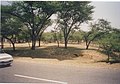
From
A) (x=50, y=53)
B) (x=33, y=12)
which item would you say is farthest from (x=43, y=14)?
(x=50, y=53)

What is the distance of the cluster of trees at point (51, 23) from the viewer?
5.52 metres

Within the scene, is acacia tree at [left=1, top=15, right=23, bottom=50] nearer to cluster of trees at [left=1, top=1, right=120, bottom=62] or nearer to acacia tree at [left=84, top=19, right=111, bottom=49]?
cluster of trees at [left=1, top=1, right=120, bottom=62]

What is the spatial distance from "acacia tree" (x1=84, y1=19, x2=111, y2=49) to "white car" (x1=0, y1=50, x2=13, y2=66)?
1831 mm

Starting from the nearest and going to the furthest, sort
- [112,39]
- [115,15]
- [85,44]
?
[115,15]
[112,39]
[85,44]

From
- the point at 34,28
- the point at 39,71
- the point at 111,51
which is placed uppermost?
the point at 34,28

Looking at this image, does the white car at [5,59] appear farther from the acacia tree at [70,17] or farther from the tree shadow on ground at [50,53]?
the acacia tree at [70,17]

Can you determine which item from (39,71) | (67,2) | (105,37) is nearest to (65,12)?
(67,2)

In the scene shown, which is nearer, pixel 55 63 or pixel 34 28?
pixel 55 63

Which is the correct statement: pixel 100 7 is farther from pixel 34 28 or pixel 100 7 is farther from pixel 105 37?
pixel 34 28

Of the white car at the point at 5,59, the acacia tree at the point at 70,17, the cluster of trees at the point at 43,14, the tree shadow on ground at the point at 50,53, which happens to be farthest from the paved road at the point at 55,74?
the acacia tree at the point at 70,17

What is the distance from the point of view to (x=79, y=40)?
5.89m

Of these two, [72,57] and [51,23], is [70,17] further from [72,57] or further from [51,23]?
[72,57]

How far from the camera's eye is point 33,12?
19.6 ft

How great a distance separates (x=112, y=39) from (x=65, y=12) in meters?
1.38
